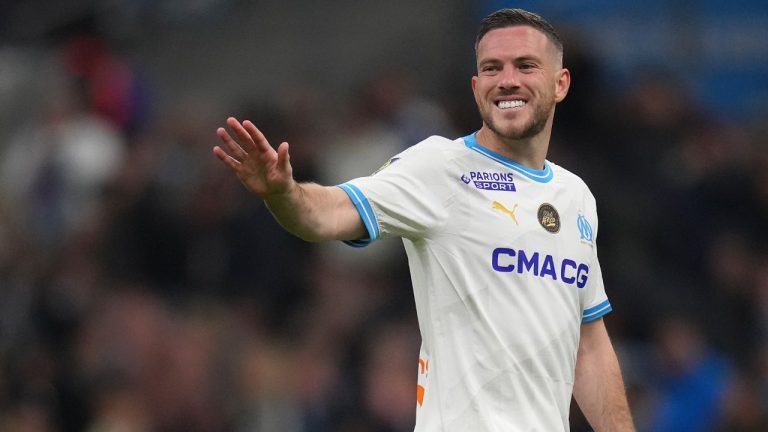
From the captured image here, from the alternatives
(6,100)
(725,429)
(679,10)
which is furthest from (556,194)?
(6,100)

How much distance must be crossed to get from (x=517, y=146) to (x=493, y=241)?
1.54ft

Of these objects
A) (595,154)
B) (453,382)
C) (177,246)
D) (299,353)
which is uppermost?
(595,154)

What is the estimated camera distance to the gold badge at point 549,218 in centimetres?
589

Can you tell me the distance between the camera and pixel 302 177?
11.7 meters

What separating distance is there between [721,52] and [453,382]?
349 inches

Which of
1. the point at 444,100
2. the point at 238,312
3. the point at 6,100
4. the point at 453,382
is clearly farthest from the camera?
the point at 6,100

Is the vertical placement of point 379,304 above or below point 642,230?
below

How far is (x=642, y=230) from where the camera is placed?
41.1 feet

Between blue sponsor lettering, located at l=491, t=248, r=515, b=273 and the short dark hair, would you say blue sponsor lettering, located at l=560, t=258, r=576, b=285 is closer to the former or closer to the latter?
blue sponsor lettering, located at l=491, t=248, r=515, b=273

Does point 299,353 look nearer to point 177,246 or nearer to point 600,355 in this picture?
point 177,246

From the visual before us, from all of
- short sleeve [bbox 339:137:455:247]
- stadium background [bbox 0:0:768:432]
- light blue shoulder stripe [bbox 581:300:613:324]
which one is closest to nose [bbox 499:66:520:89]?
short sleeve [bbox 339:137:455:247]

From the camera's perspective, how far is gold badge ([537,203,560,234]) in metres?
5.89

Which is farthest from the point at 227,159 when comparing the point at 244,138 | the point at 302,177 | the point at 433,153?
the point at 302,177

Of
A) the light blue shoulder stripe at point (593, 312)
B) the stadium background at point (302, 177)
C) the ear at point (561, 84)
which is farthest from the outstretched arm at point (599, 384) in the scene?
the stadium background at point (302, 177)
